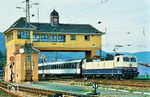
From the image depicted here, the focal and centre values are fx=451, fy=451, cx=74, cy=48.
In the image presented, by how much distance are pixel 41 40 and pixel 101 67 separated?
41.8ft

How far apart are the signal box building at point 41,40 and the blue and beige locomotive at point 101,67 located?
3.08 meters

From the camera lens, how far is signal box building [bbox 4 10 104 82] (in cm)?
5484

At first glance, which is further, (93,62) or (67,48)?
(67,48)

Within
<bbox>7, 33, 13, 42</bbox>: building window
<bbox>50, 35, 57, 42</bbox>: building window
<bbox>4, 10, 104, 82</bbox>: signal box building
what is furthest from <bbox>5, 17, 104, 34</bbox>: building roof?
<bbox>7, 33, 13, 42</bbox>: building window

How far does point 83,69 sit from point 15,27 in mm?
10358

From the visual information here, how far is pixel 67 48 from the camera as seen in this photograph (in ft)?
205

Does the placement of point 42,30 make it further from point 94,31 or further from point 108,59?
point 108,59

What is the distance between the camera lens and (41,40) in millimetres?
61281

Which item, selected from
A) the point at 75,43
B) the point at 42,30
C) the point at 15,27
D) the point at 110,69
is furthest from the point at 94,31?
the point at 110,69

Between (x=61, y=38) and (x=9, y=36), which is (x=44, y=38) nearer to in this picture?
(x=61, y=38)

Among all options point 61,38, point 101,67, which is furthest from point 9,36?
point 101,67

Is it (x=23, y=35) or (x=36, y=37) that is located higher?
(x=23, y=35)

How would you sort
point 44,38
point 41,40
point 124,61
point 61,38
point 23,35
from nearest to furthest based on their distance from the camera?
point 124,61 < point 23,35 < point 41,40 < point 44,38 < point 61,38

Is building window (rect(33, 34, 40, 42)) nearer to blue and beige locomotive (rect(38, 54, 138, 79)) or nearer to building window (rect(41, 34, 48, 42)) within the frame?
building window (rect(41, 34, 48, 42))
